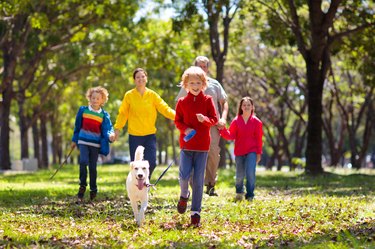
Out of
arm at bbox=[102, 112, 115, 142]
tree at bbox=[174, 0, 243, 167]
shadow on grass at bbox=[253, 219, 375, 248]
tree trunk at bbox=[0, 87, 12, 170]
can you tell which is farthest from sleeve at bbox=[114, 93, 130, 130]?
tree trunk at bbox=[0, 87, 12, 170]

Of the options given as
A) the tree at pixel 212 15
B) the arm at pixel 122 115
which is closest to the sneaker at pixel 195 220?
the arm at pixel 122 115

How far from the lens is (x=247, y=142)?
13555mm

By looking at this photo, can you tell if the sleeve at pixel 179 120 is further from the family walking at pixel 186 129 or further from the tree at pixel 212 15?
the tree at pixel 212 15

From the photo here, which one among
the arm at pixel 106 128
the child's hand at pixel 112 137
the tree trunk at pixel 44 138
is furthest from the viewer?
the tree trunk at pixel 44 138

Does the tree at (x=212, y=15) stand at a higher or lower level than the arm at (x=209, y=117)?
higher

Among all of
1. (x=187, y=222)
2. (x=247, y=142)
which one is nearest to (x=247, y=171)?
(x=247, y=142)

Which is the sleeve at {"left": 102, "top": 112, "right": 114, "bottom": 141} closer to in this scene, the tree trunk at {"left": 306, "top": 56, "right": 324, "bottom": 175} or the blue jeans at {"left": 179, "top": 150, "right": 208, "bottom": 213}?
the blue jeans at {"left": 179, "top": 150, "right": 208, "bottom": 213}

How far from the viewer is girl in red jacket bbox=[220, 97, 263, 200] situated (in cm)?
1356

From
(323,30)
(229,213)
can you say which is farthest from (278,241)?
(323,30)

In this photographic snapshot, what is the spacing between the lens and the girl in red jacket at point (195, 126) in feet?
31.7

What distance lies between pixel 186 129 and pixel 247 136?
13.3 ft

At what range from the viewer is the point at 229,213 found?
36.8 feet

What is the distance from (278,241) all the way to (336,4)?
54.0 feet

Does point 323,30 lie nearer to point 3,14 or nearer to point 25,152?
point 3,14
